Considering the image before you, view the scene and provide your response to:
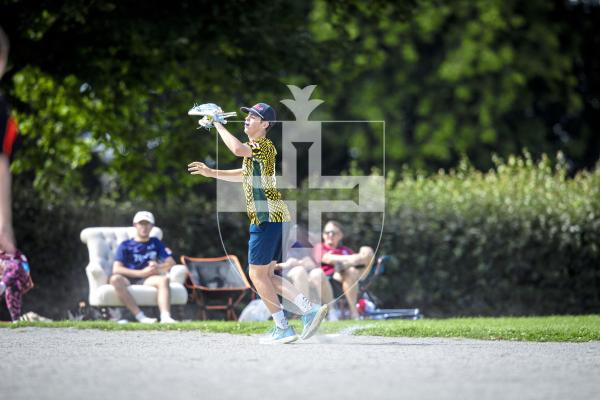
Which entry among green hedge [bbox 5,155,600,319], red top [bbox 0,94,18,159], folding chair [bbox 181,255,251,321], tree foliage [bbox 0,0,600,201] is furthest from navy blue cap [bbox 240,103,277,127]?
green hedge [bbox 5,155,600,319]

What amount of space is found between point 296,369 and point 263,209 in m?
2.59

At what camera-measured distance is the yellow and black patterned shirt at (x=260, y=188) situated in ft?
34.1

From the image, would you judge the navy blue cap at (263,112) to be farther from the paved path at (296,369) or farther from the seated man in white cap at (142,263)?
the seated man in white cap at (142,263)

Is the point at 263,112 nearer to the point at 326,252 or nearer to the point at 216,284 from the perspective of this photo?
the point at 326,252

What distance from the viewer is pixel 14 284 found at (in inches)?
603

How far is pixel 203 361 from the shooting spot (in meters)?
8.78

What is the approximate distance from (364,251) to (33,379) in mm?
9443

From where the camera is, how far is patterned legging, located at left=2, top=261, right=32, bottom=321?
50.0 ft

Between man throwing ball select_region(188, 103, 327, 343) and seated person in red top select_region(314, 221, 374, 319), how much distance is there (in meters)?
5.40

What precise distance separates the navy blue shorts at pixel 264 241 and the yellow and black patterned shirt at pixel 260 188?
8 centimetres

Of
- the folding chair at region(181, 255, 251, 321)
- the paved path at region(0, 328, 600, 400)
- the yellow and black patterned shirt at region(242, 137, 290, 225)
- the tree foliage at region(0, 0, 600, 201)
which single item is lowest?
the paved path at region(0, 328, 600, 400)

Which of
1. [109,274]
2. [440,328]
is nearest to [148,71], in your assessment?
[109,274]

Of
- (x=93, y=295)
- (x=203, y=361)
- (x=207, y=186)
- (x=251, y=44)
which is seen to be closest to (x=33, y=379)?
(x=203, y=361)

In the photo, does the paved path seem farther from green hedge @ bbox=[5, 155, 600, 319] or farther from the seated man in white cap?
green hedge @ bbox=[5, 155, 600, 319]
